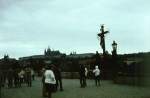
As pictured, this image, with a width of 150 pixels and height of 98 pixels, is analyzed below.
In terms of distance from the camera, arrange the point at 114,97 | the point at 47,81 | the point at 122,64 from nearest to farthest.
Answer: the point at 47,81, the point at 114,97, the point at 122,64

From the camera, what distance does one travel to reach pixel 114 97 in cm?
1858

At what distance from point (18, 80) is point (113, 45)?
801 centimetres

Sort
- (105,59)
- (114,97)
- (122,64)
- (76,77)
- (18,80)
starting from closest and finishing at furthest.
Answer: (114,97), (18,80), (122,64), (105,59), (76,77)

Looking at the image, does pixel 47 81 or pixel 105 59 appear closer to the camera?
pixel 47 81

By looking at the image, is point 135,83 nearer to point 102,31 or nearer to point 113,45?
point 113,45

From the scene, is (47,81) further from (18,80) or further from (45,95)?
(18,80)

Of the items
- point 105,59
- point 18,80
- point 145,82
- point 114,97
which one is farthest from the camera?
point 105,59

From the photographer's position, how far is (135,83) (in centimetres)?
2994

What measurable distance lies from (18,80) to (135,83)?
30.3 ft

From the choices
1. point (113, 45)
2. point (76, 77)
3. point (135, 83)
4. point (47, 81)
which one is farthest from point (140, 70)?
point (76, 77)

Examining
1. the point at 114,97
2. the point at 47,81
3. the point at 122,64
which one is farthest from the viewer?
the point at 122,64

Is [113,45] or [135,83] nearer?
[135,83]

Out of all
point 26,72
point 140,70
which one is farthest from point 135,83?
point 26,72

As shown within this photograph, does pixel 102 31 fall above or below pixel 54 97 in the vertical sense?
above
